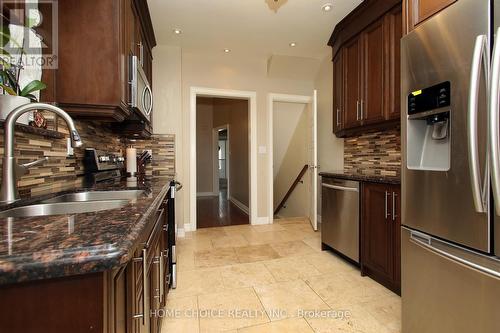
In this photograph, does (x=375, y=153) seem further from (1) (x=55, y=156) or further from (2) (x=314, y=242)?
(1) (x=55, y=156)

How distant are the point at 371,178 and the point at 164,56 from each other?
2934mm

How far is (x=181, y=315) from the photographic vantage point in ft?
5.18

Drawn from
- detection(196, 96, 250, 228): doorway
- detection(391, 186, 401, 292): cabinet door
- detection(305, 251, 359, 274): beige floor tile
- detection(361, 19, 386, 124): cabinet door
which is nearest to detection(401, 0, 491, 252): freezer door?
detection(391, 186, 401, 292): cabinet door

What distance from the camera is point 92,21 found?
142 centimetres

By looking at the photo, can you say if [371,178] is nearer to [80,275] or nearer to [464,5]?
[464,5]

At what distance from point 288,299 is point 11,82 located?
205 cm

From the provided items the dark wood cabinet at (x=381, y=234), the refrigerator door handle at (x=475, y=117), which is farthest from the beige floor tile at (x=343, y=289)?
the refrigerator door handle at (x=475, y=117)

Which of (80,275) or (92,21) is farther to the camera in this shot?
(92,21)

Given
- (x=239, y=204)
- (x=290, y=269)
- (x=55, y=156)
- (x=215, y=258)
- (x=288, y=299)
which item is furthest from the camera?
(x=239, y=204)

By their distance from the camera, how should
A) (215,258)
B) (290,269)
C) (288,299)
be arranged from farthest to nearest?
1. (215,258)
2. (290,269)
3. (288,299)

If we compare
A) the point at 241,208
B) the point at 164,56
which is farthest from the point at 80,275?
the point at 241,208

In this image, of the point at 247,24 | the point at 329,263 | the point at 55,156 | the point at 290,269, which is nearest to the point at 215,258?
the point at 290,269

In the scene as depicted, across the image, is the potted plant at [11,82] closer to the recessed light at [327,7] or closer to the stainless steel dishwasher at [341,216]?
the stainless steel dishwasher at [341,216]

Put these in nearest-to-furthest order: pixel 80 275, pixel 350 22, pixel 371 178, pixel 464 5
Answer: pixel 80 275 < pixel 464 5 < pixel 371 178 < pixel 350 22
